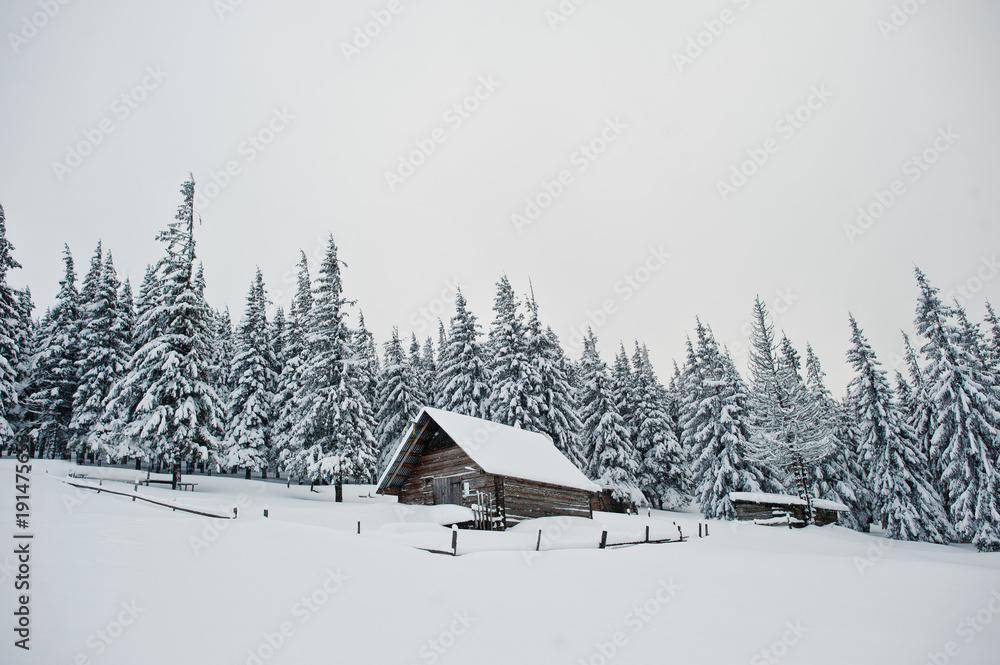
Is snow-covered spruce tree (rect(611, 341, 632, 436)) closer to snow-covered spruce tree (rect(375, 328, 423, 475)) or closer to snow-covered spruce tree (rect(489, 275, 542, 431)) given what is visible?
A: snow-covered spruce tree (rect(489, 275, 542, 431))

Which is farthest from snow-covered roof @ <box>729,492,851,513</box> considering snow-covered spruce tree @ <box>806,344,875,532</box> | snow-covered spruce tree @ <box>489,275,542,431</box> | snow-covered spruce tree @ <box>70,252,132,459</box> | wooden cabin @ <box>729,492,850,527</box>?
snow-covered spruce tree @ <box>70,252,132,459</box>

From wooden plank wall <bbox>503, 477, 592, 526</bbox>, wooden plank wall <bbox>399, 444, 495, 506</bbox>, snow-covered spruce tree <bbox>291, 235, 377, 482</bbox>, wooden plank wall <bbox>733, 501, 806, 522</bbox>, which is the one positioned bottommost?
wooden plank wall <bbox>733, 501, 806, 522</bbox>

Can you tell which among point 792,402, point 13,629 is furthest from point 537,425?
point 13,629

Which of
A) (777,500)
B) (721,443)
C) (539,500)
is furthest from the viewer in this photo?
(721,443)

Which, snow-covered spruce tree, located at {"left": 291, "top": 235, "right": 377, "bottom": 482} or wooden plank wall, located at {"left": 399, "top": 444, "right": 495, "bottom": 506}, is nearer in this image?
wooden plank wall, located at {"left": 399, "top": 444, "right": 495, "bottom": 506}

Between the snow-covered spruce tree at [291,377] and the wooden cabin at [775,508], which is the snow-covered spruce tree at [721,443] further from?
the snow-covered spruce tree at [291,377]

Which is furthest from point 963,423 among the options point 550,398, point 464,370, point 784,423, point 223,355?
point 223,355

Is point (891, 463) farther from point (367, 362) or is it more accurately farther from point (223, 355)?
point (223, 355)

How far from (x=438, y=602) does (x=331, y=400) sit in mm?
25328

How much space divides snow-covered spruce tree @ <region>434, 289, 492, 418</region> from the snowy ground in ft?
77.5

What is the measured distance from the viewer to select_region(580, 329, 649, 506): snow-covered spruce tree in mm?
40906

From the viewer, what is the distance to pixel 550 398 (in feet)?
133

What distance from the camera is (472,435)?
28.9 m

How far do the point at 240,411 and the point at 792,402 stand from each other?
42.6m
